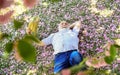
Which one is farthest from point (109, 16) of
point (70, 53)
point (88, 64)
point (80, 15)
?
point (88, 64)

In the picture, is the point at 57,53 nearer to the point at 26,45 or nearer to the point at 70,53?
the point at 70,53

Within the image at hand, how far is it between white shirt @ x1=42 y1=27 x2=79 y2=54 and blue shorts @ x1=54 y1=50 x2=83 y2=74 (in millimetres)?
95

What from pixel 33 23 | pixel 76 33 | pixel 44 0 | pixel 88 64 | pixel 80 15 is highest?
pixel 44 0

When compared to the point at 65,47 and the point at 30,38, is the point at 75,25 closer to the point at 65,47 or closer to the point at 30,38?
the point at 65,47

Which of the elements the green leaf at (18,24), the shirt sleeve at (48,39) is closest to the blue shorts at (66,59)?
the shirt sleeve at (48,39)

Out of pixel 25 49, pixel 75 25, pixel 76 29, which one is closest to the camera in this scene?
pixel 25 49

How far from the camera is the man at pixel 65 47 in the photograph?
5781mm

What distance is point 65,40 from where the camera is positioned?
623cm

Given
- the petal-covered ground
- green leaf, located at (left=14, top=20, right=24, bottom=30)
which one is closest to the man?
the petal-covered ground

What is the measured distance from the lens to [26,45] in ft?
2.00

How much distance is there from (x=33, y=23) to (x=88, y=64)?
0.15 metres

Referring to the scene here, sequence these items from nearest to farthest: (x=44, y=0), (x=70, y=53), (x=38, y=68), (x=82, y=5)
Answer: (x=70, y=53) < (x=38, y=68) < (x=82, y=5) < (x=44, y=0)

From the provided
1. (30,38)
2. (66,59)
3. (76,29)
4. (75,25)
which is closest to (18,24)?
(30,38)

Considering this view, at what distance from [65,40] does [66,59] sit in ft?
1.54
